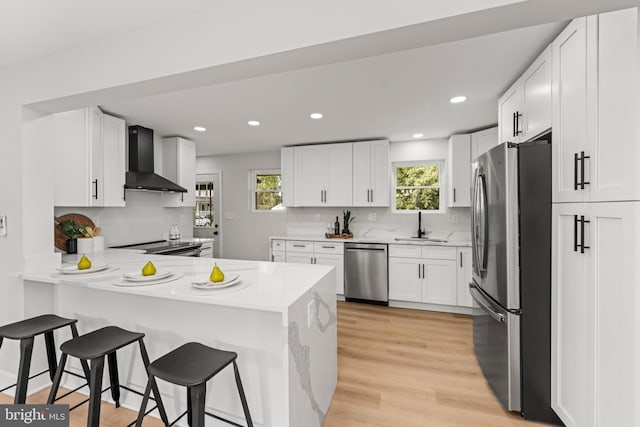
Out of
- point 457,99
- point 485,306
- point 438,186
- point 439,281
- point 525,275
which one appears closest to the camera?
point 525,275

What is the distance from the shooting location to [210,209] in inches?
221

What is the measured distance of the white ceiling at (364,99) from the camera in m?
1.99

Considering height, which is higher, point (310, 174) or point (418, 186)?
point (310, 174)

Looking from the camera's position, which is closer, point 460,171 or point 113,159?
point 113,159

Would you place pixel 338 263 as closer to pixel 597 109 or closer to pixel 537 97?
pixel 537 97

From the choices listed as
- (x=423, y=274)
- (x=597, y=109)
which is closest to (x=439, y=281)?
(x=423, y=274)

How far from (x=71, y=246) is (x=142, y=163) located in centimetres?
123

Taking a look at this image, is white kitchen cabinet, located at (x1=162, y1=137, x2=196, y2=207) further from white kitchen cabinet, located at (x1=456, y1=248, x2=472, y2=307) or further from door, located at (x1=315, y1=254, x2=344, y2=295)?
white kitchen cabinet, located at (x1=456, y1=248, x2=472, y2=307)

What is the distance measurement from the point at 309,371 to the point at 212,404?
0.68 m

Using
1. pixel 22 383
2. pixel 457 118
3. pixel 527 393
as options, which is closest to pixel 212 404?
pixel 22 383

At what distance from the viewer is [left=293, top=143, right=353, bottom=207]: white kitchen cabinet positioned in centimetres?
442

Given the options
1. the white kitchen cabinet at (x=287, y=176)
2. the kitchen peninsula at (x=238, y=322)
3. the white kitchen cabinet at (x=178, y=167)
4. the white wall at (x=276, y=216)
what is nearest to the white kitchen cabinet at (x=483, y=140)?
the white wall at (x=276, y=216)

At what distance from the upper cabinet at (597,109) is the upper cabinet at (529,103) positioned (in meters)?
0.11

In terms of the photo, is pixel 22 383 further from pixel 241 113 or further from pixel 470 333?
pixel 470 333
